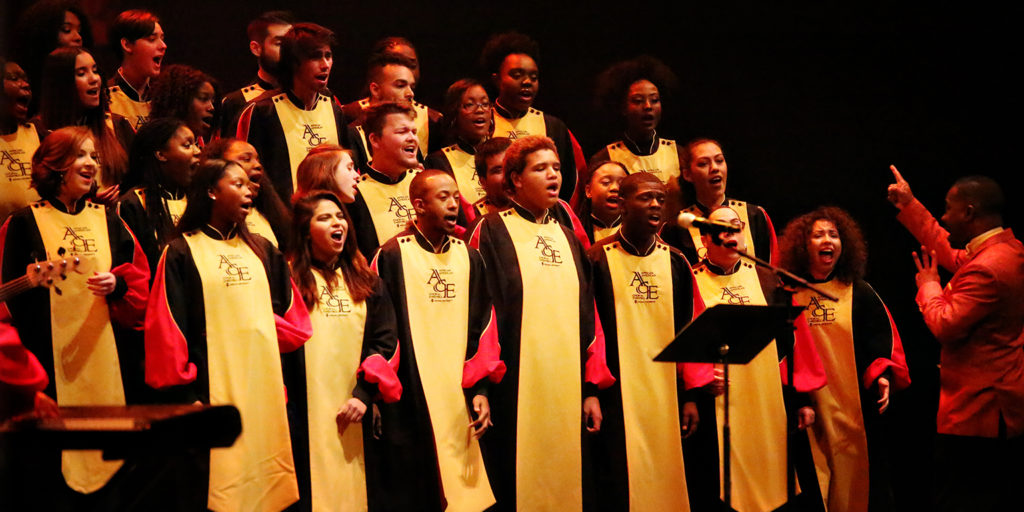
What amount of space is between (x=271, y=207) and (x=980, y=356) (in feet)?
10.0

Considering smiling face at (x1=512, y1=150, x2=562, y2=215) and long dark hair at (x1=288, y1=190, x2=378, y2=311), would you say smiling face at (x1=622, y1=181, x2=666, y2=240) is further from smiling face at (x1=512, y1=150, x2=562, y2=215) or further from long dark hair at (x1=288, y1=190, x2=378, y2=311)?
long dark hair at (x1=288, y1=190, x2=378, y2=311)

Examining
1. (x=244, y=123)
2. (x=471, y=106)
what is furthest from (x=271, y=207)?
(x=471, y=106)

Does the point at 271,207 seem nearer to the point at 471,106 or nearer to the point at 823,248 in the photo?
the point at 471,106

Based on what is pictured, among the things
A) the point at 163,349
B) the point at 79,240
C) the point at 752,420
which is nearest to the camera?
the point at 163,349

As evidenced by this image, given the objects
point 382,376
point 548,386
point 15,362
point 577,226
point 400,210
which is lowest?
point 548,386

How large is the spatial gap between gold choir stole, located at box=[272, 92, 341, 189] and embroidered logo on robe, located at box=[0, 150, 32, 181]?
3.38 feet

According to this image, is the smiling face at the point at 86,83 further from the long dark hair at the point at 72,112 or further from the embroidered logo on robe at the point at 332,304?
the embroidered logo on robe at the point at 332,304

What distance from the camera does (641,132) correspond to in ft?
18.3

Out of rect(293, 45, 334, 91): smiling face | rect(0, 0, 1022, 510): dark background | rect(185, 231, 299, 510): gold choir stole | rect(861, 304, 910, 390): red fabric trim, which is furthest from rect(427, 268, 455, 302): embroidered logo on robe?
rect(0, 0, 1022, 510): dark background

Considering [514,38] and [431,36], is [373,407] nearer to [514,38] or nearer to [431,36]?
[514,38]

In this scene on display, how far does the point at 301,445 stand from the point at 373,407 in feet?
0.93

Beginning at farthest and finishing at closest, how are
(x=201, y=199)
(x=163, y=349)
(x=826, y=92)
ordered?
(x=826, y=92) → (x=201, y=199) → (x=163, y=349)

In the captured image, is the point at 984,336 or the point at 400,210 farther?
the point at 984,336

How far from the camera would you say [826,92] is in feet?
21.7
